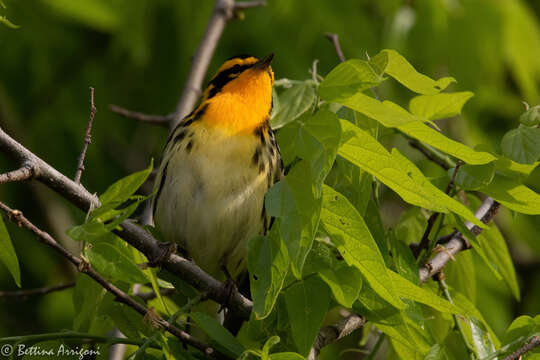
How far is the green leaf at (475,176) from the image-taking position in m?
2.56

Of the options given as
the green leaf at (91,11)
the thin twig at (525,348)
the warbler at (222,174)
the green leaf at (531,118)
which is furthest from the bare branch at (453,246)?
the green leaf at (91,11)

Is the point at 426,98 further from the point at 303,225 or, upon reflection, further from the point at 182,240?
the point at 182,240

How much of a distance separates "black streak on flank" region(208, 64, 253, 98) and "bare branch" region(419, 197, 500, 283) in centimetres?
128

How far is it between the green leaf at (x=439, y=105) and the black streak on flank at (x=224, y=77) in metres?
1.08

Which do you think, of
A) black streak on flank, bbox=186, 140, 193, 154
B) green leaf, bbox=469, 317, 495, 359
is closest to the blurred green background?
black streak on flank, bbox=186, 140, 193, 154

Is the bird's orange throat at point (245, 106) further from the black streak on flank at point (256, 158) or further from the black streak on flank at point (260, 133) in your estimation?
the black streak on flank at point (256, 158)

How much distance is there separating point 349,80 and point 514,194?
719mm

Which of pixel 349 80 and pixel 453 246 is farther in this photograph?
pixel 453 246

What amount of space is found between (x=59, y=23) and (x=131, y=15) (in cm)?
130

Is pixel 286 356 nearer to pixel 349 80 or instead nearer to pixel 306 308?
pixel 306 308

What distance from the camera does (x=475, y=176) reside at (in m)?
2.58

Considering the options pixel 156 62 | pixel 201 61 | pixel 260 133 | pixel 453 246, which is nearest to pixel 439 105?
pixel 453 246

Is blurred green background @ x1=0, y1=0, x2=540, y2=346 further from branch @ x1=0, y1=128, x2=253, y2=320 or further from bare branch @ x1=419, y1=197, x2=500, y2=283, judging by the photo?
branch @ x1=0, y1=128, x2=253, y2=320

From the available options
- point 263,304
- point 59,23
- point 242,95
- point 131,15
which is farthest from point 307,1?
point 263,304
